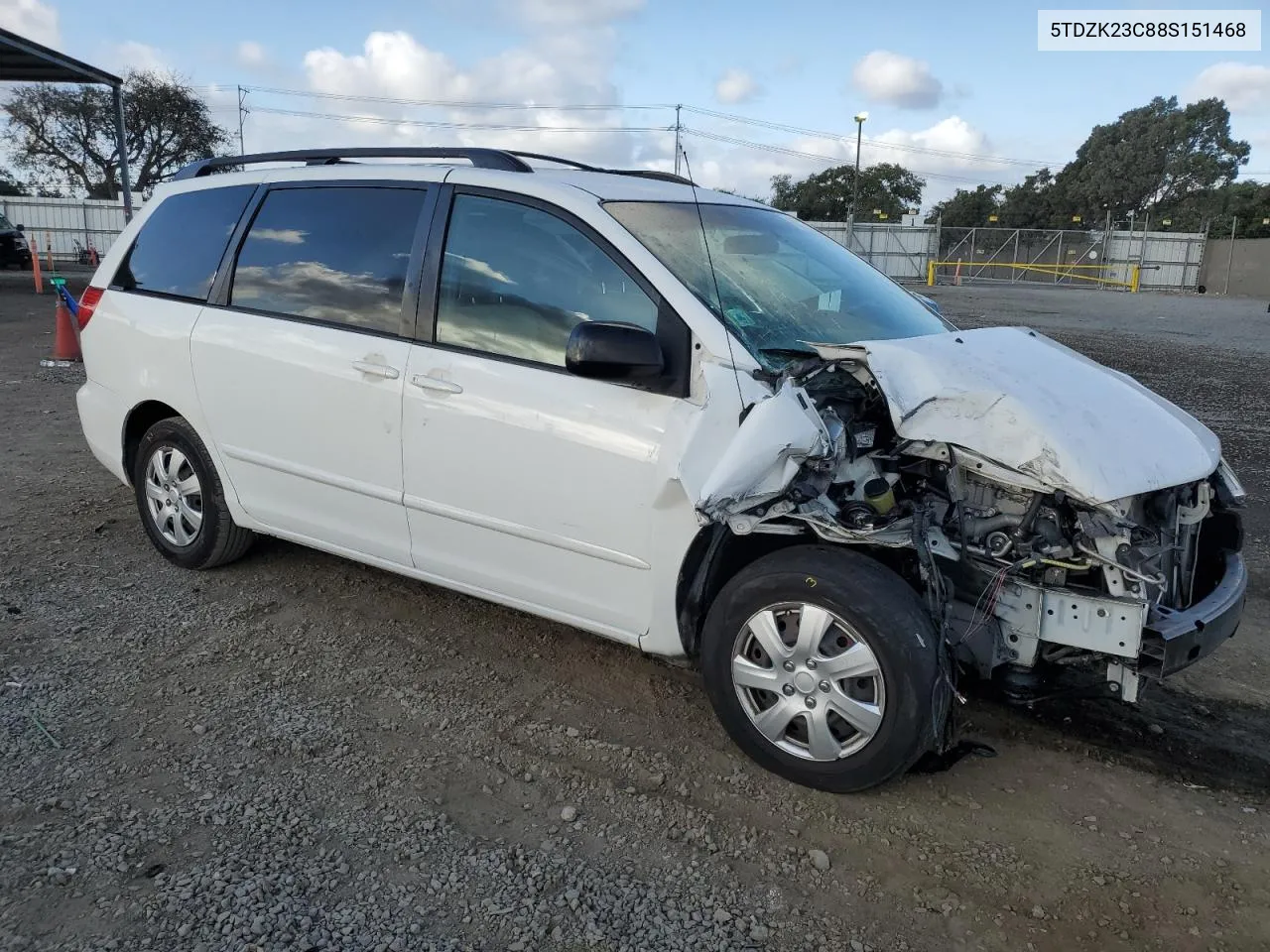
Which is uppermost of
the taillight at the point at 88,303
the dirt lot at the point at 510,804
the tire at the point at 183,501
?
the taillight at the point at 88,303

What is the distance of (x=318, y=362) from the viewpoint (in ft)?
12.7

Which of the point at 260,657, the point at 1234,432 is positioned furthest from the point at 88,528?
the point at 1234,432

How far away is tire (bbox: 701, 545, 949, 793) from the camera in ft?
9.09

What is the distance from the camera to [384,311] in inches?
148

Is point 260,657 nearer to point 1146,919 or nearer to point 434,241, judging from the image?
point 434,241

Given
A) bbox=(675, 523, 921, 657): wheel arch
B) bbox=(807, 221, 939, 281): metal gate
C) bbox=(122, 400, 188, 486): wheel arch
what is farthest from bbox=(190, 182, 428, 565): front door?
bbox=(807, 221, 939, 281): metal gate

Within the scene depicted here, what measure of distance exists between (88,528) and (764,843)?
431 cm

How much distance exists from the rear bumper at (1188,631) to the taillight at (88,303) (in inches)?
192

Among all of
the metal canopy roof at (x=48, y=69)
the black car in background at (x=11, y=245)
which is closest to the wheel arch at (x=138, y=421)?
the metal canopy roof at (x=48, y=69)

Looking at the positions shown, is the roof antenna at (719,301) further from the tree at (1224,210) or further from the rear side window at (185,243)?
the tree at (1224,210)

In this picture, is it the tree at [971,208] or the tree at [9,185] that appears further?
the tree at [971,208]

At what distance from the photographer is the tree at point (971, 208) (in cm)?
7562

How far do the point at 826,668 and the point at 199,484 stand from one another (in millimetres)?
3132

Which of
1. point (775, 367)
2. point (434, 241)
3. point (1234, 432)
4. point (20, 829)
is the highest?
point (434, 241)
